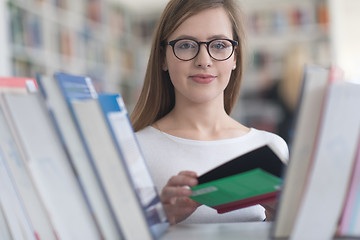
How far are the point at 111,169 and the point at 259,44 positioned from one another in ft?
16.3

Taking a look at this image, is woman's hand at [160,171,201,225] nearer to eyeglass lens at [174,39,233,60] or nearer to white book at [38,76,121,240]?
white book at [38,76,121,240]

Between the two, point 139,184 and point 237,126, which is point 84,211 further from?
point 237,126

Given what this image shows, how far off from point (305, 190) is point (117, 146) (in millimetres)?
245

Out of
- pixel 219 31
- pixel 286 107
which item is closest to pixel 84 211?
pixel 219 31

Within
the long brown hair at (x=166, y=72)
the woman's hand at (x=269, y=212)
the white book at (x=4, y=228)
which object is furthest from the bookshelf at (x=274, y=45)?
the white book at (x=4, y=228)

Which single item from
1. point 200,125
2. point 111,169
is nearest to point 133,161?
point 111,169

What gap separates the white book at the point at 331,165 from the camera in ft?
1.69

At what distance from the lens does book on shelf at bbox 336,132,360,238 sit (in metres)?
0.54

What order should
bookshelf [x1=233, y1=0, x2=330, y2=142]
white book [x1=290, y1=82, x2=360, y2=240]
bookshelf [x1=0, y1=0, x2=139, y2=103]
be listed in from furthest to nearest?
1. bookshelf [x1=233, y1=0, x2=330, y2=142]
2. bookshelf [x1=0, y1=0, x2=139, y2=103]
3. white book [x1=290, y1=82, x2=360, y2=240]

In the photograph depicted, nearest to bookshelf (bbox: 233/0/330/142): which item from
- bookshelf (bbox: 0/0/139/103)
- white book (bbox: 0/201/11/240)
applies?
bookshelf (bbox: 0/0/139/103)

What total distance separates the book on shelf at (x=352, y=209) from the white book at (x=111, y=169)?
10.1 inches

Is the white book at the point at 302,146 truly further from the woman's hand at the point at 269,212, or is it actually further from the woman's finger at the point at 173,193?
the woman's hand at the point at 269,212

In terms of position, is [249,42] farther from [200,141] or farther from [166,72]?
[200,141]

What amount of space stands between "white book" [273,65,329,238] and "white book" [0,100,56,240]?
34cm
